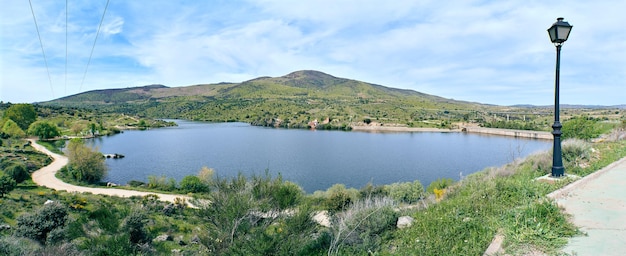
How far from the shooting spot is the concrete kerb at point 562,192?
3.81m

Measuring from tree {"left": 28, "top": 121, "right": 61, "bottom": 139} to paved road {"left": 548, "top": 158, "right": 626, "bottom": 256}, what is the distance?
83.7 m

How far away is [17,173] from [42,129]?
1663 inches

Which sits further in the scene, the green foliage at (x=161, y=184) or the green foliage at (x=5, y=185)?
the green foliage at (x=161, y=184)

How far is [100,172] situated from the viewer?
135 ft

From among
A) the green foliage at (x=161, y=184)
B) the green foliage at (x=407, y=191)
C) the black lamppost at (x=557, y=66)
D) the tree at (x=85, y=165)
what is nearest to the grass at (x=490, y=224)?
the black lamppost at (x=557, y=66)

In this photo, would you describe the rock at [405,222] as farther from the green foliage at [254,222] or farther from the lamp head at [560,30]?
the lamp head at [560,30]

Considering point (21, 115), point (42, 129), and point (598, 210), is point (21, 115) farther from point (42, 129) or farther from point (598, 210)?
point (598, 210)

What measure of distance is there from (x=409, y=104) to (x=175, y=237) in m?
134

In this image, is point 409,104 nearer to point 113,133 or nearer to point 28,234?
point 113,133

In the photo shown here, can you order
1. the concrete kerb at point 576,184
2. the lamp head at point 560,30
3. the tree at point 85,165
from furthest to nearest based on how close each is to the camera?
1. the tree at point 85,165
2. the lamp head at point 560,30
3. the concrete kerb at point 576,184

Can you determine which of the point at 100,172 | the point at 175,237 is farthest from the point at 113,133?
the point at 175,237

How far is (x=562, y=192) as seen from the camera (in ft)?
18.7

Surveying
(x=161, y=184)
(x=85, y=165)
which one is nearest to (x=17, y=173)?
(x=85, y=165)

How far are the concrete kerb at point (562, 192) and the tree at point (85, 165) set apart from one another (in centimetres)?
4530
